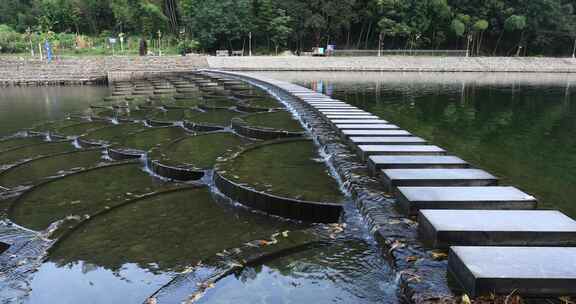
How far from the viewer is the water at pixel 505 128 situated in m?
7.17

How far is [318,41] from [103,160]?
50303 mm

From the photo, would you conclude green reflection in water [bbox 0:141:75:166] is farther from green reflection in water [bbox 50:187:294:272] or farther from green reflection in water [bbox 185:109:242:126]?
green reflection in water [bbox 50:187:294:272]

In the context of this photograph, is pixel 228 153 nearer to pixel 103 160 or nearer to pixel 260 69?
pixel 103 160

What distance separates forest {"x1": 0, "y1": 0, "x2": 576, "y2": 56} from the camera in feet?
167

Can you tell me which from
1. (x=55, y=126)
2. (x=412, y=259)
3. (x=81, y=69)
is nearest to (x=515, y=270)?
(x=412, y=259)

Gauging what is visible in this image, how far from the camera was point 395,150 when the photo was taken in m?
5.96

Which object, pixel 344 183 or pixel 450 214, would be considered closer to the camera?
pixel 450 214

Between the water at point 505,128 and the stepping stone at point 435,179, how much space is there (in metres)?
1.83

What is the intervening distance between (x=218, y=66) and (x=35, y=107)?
20.9 m

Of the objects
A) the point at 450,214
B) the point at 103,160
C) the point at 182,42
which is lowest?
the point at 103,160

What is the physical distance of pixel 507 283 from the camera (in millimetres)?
2533

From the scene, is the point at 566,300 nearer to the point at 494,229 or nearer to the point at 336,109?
the point at 494,229

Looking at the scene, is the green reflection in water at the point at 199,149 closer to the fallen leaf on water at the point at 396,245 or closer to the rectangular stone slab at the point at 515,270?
the fallen leaf on water at the point at 396,245

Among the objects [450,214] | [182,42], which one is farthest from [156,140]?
[182,42]
